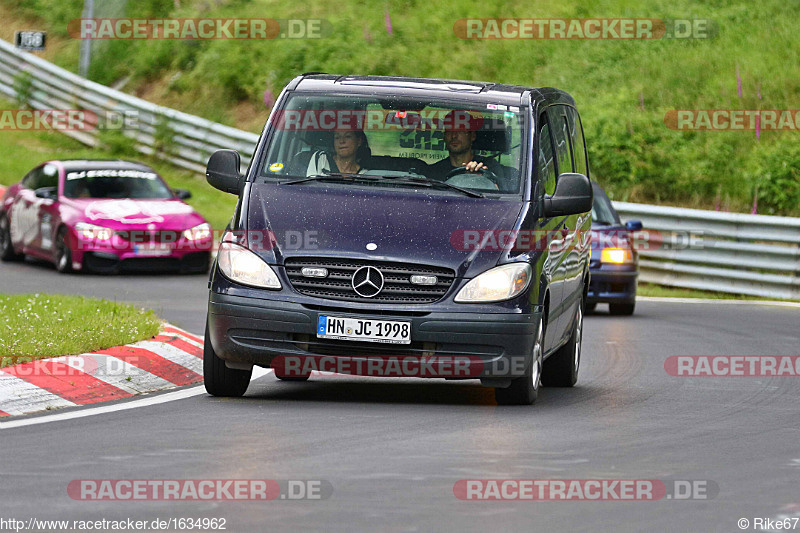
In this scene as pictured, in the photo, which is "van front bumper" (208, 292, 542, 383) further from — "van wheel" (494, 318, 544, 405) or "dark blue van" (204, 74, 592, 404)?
"van wheel" (494, 318, 544, 405)

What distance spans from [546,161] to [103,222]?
10922mm

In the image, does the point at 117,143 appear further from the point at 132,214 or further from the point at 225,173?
the point at 225,173

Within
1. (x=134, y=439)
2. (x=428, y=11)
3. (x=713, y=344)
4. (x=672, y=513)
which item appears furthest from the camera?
(x=428, y=11)

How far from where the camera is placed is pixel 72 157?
103ft

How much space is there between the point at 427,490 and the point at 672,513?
41.2 inches

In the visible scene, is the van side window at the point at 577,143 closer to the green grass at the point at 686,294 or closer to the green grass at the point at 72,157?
the green grass at the point at 686,294

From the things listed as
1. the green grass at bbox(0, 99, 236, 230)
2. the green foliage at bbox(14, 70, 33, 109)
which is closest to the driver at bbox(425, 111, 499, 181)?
the green grass at bbox(0, 99, 236, 230)

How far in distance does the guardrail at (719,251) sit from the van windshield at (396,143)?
1106 cm

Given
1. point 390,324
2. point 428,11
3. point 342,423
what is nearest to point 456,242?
point 390,324

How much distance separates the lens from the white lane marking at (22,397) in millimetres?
9734

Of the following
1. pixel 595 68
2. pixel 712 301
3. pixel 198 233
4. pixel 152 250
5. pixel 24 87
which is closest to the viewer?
pixel 712 301

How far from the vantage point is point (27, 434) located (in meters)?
8.74

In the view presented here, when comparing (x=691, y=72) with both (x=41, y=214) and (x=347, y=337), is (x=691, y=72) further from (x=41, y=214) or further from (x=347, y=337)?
(x=347, y=337)

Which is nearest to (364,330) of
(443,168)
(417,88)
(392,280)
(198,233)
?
(392,280)
